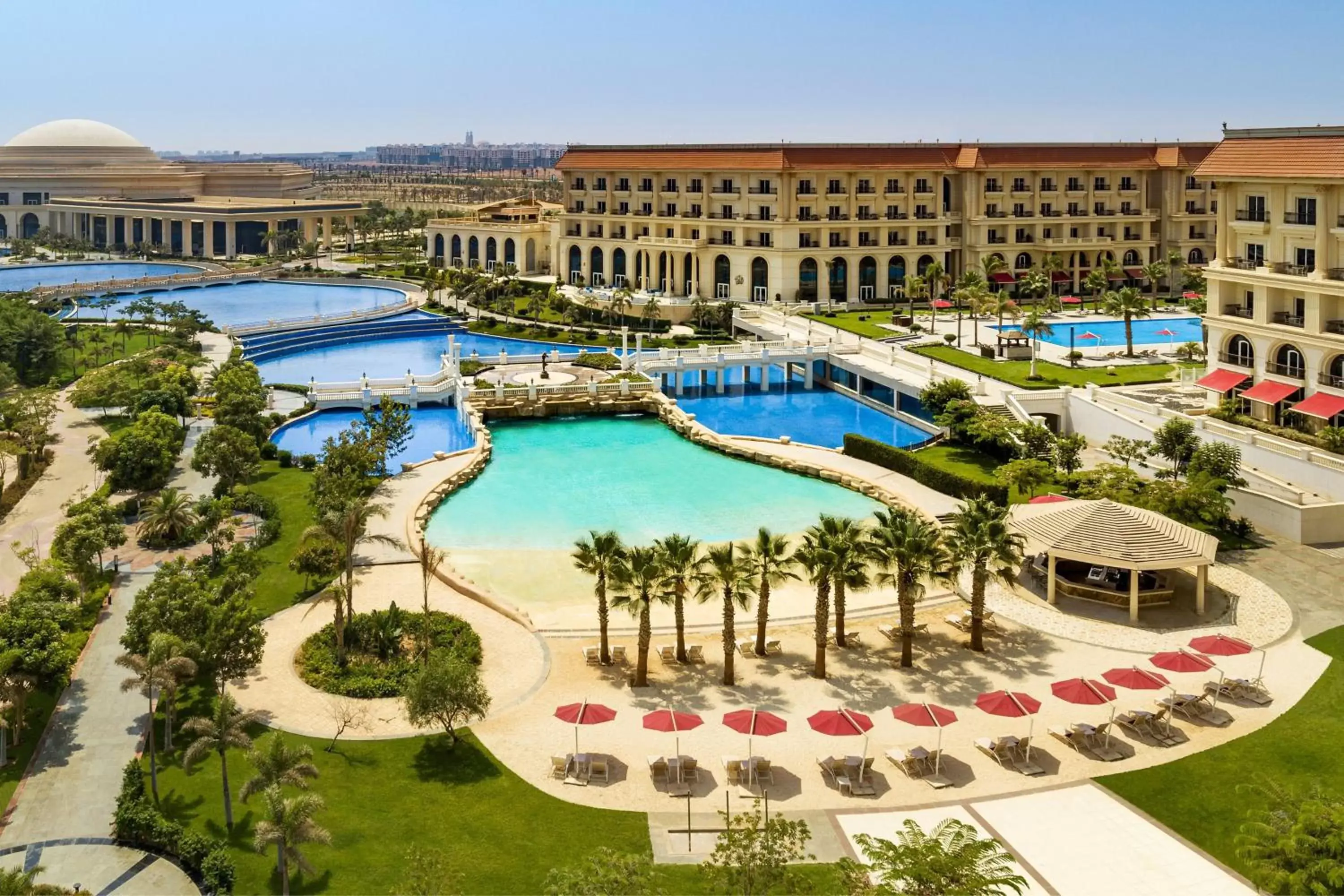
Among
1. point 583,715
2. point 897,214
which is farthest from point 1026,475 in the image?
point 897,214

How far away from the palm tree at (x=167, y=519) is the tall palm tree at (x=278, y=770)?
58.6 ft

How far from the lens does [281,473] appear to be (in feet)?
162

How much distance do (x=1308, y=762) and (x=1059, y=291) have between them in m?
70.7

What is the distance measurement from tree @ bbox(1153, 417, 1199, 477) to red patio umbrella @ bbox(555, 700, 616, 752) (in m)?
25.4

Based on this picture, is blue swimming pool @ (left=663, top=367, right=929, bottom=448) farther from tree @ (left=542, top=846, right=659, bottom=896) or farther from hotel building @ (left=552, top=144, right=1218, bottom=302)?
tree @ (left=542, top=846, right=659, bottom=896)

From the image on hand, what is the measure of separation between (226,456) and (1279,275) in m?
40.2

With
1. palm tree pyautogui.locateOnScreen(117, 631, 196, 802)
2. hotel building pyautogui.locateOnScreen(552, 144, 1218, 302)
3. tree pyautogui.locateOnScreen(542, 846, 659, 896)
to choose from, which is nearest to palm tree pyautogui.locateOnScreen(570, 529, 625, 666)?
palm tree pyautogui.locateOnScreen(117, 631, 196, 802)

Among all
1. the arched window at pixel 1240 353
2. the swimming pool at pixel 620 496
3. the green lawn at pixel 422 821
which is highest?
the arched window at pixel 1240 353

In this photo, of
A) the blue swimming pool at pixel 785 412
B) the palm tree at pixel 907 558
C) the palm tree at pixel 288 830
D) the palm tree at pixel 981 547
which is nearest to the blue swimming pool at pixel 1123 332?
the blue swimming pool at pixel 785 412

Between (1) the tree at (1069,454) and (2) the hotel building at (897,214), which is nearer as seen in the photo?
(1) the tree at (1069,454)

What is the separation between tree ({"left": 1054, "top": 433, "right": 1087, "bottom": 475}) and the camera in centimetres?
4566

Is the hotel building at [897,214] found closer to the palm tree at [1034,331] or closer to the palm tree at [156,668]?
the palm tree at [1034,331]

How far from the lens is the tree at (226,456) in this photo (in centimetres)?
4388

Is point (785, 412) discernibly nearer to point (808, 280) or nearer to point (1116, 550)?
point (808, 280)
